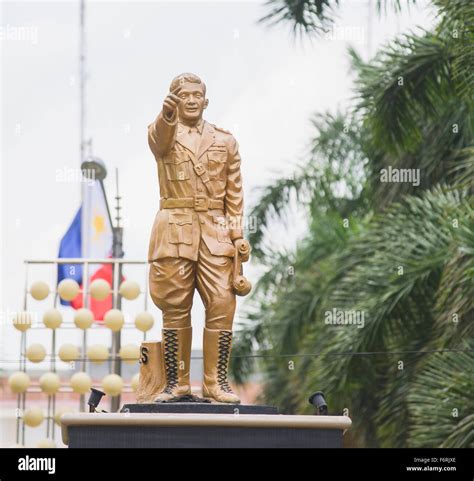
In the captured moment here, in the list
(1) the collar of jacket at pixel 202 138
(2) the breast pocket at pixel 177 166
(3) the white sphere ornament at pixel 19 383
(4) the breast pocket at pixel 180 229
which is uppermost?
(1) the collar of jacket at pixel 202 138

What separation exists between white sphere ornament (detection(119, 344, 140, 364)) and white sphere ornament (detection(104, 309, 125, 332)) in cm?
25

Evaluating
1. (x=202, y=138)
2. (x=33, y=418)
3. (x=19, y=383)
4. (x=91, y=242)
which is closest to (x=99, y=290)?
(x=19, y=383)

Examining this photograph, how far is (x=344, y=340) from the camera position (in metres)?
18.2

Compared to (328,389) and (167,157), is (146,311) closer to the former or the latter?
(328,389)

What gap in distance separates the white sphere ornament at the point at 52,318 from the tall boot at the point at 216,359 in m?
6.35

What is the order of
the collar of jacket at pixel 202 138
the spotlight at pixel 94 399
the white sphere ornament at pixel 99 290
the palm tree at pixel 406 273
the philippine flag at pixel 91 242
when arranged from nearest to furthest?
1. the spotlight at pixel 94 399
2. the collar of jacket at pixel 202 138
3. the palm tree at pixel 406 273
4. the white sphere ornament at pixel 99 290
5. the philippine flag at pixel 91 242

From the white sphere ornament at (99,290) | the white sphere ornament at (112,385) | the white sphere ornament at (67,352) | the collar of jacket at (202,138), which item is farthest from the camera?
the white sphere ornament at (99,290)

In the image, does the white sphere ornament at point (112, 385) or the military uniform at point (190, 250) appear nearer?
the military uniform at point (190, 250)

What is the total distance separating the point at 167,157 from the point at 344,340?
6.43m

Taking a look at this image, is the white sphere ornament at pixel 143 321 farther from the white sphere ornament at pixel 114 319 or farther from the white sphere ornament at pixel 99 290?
the white sphere ornament at pixel 99 290

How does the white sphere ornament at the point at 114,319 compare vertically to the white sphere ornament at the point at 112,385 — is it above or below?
above

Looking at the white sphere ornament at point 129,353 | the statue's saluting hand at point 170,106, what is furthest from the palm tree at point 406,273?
the statue's saluting hand at point 170,106

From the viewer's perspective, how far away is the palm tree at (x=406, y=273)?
1653 cm

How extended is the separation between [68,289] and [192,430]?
284 inches
